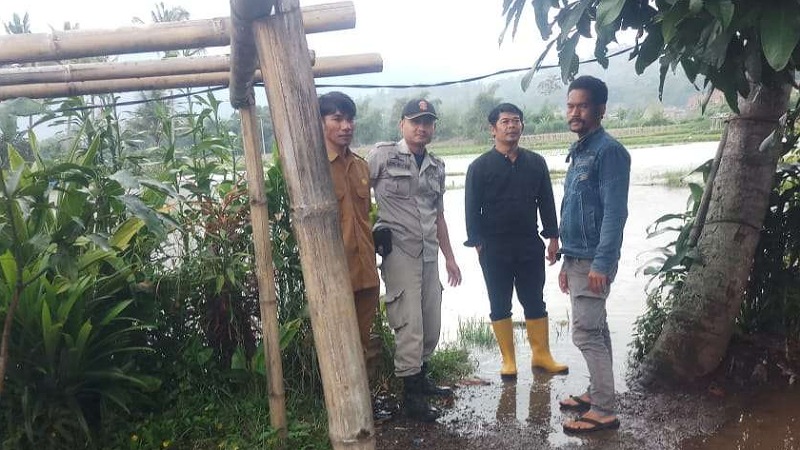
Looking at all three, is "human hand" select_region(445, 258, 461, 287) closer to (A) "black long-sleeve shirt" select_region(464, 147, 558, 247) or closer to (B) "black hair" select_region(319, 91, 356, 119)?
(A) "black long-sleeve shirt" select_region(464, 147, 558, 247)

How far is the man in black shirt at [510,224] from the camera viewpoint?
429 centimetres

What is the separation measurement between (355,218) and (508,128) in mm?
1195

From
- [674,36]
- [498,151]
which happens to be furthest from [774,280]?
[674,36]

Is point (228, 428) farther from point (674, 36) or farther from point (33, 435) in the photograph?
point (674, 36)

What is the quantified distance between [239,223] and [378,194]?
2.40ft

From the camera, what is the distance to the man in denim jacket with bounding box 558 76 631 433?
3211 mm

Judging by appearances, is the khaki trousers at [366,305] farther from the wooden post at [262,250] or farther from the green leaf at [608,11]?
the green leaf at [608,11]

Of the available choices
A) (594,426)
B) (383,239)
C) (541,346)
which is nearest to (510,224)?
(541,346)

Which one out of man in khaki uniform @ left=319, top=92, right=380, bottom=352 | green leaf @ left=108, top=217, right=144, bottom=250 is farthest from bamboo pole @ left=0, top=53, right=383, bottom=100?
green leaf @ left=108, top=217, right=144, bottom=250

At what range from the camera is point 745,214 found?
371cm

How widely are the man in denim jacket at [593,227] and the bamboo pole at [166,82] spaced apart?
1.00 metres

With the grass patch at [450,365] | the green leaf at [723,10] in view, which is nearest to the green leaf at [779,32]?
the green leaf at [723,10]

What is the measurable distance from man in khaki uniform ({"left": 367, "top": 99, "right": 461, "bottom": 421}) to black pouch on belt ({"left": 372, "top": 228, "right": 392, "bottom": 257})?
0.03m

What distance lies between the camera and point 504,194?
169 inches
